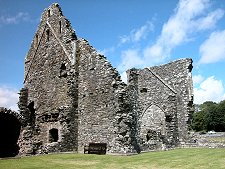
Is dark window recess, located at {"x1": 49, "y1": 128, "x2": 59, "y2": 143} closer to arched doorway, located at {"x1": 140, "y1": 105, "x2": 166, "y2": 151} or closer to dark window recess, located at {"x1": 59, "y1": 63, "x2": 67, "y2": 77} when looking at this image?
dark window recess, located at {"x1": 59, "y1": 63, "x2": 67, "y2": 77}

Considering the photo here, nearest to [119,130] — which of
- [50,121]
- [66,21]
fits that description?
[50,121]

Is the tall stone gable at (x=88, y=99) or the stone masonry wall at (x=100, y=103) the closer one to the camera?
the stone masonry wall at (x=100, y=103)

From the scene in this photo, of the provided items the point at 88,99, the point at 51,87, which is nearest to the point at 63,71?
the point at 51,87

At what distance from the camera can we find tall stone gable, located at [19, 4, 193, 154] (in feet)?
59.6

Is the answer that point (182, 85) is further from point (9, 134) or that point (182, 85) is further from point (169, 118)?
point (9, 134)

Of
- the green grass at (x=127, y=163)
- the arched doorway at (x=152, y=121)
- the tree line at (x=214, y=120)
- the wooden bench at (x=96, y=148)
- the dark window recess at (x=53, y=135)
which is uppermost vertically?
the tree line at (x=214, y=120)

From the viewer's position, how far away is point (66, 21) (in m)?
22.4

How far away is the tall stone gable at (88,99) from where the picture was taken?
59.6ft

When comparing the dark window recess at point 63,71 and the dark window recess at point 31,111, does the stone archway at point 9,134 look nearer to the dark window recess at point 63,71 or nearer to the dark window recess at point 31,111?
the dark window recess at point 31,111

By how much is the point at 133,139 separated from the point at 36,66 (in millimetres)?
11546

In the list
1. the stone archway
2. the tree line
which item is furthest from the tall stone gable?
the tree line

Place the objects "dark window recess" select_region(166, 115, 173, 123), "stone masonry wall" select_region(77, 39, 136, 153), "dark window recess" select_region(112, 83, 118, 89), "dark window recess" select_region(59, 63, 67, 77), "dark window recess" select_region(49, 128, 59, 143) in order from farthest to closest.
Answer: "dark window recess" select_region(166, 115, 173, 123) < "dark window recess" select_region(59, 63, 67, 77) < "dark window recess" select_region(49, 128, 59, 143) < "dark window recess" select_region(112, 83, 118, 89) < "stone masonry wall" select_region(77, 39, 136, 153)

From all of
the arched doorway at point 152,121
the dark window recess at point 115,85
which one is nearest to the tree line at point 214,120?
the arched doorway at point 152,121

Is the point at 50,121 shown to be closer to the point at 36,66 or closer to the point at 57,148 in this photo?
the point at 57,148
